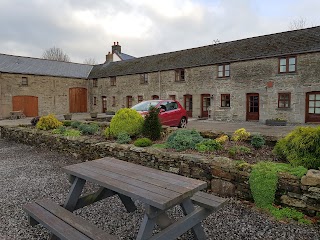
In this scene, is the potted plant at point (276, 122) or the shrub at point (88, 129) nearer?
the shrub at point (88, 129)

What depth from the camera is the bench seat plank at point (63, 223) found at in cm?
231

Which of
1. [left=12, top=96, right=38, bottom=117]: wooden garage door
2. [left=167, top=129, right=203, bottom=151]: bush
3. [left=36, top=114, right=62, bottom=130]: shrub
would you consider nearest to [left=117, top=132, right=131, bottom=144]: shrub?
[left=167, top=129, right=203, bottom=151]: bush

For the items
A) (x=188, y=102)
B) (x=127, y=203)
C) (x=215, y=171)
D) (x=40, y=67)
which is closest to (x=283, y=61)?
(x=188, y=102)

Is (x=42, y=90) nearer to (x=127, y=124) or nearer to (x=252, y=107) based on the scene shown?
(x=252, y=107)

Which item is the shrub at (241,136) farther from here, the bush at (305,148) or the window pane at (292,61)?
the window pane at (292,61)

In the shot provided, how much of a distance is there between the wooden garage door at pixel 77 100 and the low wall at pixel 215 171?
23283 millimetres

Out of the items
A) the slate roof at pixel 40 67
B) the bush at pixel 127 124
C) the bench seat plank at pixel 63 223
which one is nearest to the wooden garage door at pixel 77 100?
the slate roof at pixel 40 67

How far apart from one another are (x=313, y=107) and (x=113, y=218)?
16.6 m

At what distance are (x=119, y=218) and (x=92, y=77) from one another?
28.2m

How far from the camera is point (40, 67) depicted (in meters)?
26.7

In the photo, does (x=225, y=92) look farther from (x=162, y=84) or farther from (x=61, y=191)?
(x=61, y=191)

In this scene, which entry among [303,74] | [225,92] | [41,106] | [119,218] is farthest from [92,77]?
[119,218]

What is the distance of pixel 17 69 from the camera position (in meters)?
24.4

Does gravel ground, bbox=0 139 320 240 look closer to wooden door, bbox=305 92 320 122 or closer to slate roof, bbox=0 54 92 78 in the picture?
wooden door, bbox=305 92 320 122
